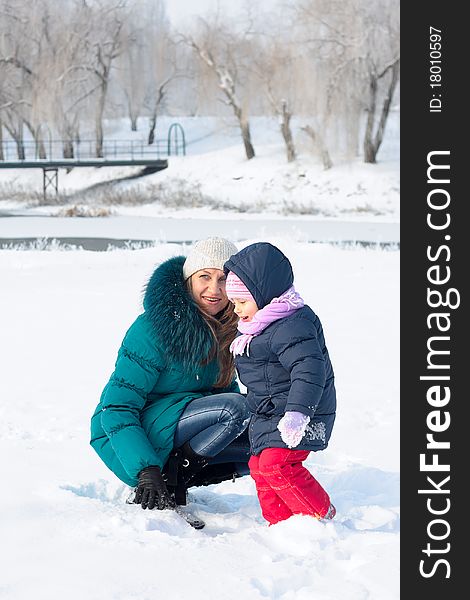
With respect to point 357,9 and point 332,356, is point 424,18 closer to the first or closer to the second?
point 332,356

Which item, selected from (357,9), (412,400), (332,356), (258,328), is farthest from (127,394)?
(357,9)

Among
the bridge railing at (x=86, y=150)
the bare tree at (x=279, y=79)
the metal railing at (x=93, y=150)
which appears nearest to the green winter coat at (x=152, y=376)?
the bare tree at (x=279, y=79)

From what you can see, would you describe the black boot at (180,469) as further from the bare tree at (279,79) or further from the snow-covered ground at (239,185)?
the bare tree at (279,79)

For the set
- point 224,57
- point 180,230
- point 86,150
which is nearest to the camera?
point 180,230

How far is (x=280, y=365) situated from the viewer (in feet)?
10.5

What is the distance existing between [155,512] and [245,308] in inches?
30.5

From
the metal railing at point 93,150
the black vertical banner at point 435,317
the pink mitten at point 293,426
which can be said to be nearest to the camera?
the black vertical banner at point 435,317

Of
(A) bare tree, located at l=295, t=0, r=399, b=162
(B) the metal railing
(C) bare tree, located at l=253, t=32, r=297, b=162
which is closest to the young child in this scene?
(A) bare tree, located at l=295, t=0, r=399, b=162

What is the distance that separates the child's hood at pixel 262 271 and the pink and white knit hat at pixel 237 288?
25mm

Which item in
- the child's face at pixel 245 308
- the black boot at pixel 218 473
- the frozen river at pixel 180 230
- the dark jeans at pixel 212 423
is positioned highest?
the frozen river at pixel 180 230

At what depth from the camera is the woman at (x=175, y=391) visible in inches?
130

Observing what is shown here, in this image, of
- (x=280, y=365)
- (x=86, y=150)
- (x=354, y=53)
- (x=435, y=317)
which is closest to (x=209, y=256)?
(x=280, y=365)

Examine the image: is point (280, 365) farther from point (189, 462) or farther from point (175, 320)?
point (189, 462)

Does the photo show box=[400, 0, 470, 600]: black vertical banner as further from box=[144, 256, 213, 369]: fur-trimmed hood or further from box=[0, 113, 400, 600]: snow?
box=[144, 256, 213, 369]: fur-trimmed hood
